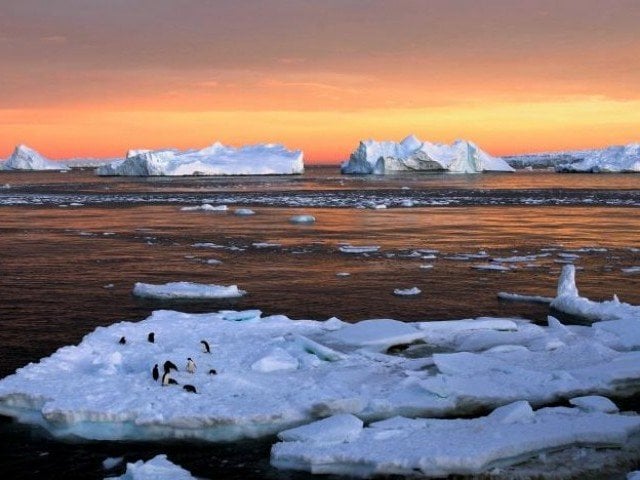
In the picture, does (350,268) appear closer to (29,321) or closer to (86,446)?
(29,321)

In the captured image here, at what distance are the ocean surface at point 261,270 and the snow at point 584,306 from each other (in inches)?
19.1

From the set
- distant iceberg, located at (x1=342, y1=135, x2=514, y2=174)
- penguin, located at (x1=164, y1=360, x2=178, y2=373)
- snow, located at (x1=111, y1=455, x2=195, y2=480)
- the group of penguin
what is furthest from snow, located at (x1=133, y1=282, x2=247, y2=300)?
distant iceberg, located at (x1=342, y1=135, x2=514, y2=174)

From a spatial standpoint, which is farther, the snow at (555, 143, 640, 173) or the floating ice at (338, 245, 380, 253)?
the snow at (555, 143, 640, 173)

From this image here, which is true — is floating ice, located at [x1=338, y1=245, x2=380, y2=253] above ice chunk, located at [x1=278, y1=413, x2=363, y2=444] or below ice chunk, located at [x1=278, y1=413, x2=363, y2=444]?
above

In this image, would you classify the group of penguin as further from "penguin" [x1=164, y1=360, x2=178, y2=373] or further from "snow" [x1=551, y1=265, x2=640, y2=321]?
"snow" [x1=551, y1=265, x2=640, y2=321]

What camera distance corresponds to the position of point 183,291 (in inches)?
615

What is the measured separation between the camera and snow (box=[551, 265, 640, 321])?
43.9ft

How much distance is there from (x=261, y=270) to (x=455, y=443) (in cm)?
1212

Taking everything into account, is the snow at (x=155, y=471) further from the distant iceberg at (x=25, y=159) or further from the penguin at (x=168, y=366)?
the distant iceberg at (x=25, y=159)

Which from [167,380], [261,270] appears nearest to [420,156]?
[261,270]

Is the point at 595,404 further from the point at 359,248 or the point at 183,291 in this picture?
the point at 359,248

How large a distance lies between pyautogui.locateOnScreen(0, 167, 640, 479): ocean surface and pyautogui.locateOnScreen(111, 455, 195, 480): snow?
0.90 ft

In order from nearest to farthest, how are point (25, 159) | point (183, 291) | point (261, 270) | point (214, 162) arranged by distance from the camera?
point (183, 291) → point (261, 270) → point (214, 162) → point (25, 159)

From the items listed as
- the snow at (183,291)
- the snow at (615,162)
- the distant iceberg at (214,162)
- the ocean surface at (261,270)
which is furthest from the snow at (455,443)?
the snow at (615,162)
